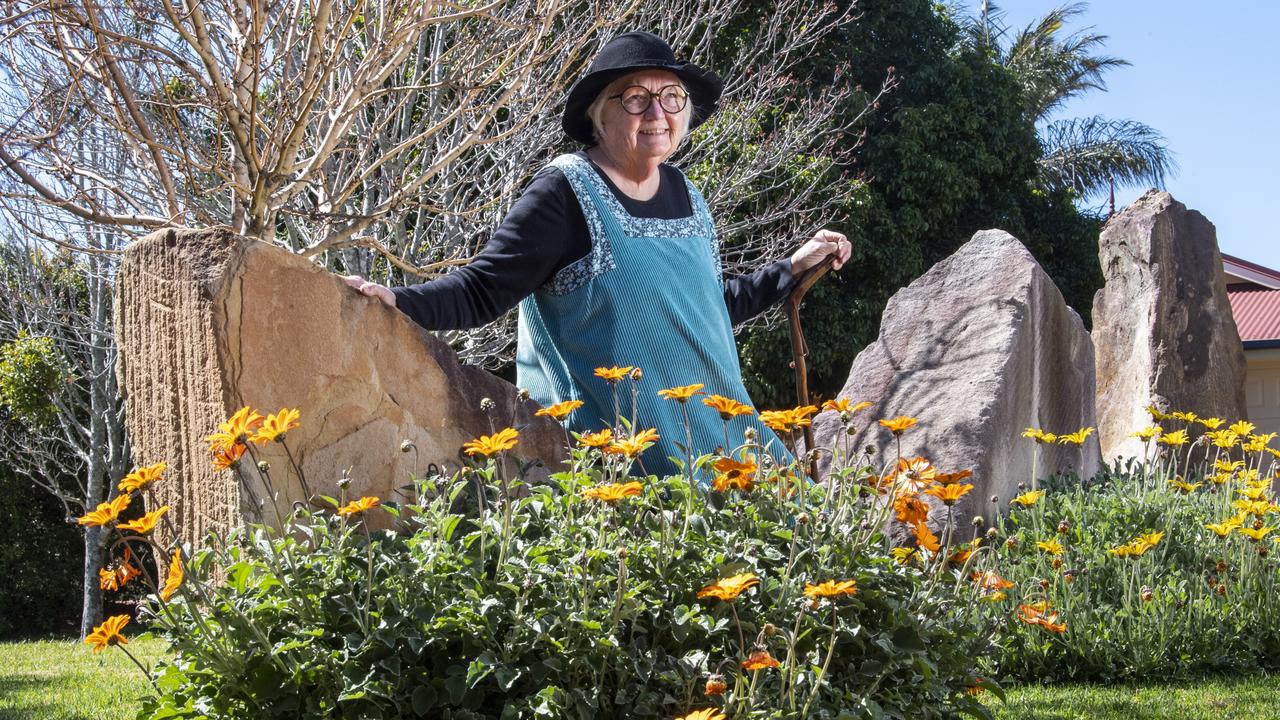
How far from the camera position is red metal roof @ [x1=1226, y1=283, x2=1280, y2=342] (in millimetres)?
15992

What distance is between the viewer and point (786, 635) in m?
1.93

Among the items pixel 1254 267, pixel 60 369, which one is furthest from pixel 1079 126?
pixel 60 369

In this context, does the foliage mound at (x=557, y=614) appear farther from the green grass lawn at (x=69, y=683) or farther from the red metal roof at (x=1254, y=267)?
the red metal roof at (x=1254, y=267)

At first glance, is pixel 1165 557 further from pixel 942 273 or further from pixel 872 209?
pixel 872 209

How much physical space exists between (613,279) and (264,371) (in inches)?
30.5

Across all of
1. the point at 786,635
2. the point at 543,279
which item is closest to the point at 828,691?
the point at 786,635

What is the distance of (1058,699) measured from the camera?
3.78 meters

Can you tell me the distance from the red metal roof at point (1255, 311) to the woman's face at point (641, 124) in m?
14.9

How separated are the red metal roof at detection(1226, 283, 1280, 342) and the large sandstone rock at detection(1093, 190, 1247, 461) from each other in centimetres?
858

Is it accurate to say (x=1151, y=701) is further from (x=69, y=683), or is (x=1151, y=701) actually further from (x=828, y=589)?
(x=69, y=683)

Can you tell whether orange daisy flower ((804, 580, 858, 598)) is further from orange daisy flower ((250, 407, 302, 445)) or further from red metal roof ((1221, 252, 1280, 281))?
red metal roof ((1221, 252, 1280, 281))

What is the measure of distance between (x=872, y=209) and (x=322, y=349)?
33.9ft

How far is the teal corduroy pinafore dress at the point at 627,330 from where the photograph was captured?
2631 millimetres

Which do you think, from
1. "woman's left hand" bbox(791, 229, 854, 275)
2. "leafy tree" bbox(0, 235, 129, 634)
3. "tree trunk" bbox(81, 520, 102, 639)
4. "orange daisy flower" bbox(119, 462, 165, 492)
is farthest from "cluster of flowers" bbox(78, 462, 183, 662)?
"tree trunk" bbox(81, 520, 102, 639)
